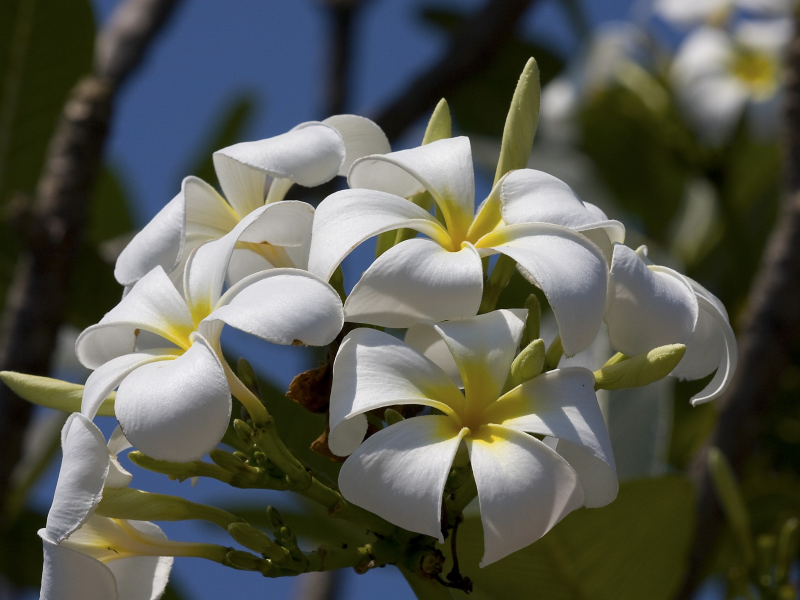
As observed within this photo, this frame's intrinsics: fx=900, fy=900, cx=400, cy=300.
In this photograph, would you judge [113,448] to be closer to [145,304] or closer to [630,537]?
[145,304]

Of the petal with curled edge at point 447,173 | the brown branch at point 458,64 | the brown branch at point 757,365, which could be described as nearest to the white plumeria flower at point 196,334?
the petal with curled edge at point 447,173

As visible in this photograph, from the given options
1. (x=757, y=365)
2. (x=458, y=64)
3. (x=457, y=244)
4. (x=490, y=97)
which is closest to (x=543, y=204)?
(x=457, y=244)

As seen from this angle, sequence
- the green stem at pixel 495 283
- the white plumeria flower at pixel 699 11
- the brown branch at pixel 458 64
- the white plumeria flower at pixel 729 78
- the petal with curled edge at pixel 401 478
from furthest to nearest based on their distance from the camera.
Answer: the white plumeria flower at pixel 699 11 → the white plumeria flower at pixel 729 78 → the brown branch at pixel 458 64 → the green stem at pixel 495 283 → the petal with curled edge at pixel 401 478

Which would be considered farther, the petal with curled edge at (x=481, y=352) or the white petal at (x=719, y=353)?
the white petal at (x=719, y=353)

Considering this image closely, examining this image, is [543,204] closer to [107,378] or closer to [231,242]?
[231,242]

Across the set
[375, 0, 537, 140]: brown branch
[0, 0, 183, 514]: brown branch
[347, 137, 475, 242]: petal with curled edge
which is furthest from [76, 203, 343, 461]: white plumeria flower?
[375, 0, 537, 140]: brown branch

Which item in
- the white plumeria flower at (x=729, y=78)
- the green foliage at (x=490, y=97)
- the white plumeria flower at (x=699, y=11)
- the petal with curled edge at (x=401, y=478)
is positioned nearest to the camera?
the petal with curled edge at (x=401, y=478)

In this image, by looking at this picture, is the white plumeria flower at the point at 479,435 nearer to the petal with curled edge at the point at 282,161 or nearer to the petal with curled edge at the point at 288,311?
the petal with curled edge at the point at 288,311

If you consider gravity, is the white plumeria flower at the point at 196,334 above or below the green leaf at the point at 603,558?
above
